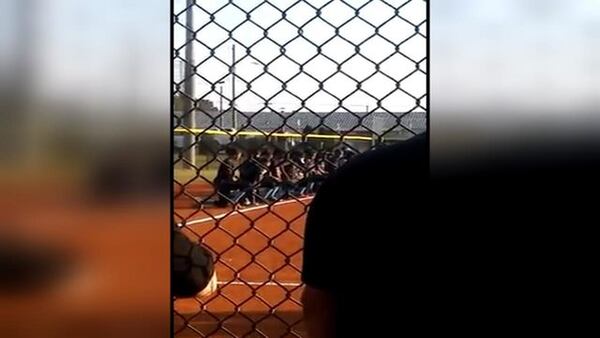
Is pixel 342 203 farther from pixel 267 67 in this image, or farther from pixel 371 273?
pixel 267 67

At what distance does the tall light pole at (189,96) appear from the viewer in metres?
1.03

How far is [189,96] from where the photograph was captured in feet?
3.59

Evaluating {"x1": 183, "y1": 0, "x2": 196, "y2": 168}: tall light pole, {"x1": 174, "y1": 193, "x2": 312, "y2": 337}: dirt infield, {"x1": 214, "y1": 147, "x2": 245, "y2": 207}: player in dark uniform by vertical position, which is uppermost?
{"x1": 183, "y1": 0, "x2": 196, "y2": 168}: tall light pole

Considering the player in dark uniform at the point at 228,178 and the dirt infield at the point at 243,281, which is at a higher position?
the player in dark uniform at the point at 228,178

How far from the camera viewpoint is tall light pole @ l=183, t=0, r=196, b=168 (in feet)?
3.37

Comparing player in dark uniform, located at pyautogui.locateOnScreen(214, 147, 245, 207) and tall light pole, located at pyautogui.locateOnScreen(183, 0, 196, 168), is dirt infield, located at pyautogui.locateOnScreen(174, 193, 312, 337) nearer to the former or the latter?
player in dark uniform, located at pyautogui.locateOnScreen(214, 147, 245, 207)

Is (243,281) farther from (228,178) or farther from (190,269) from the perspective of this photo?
(190,269)
